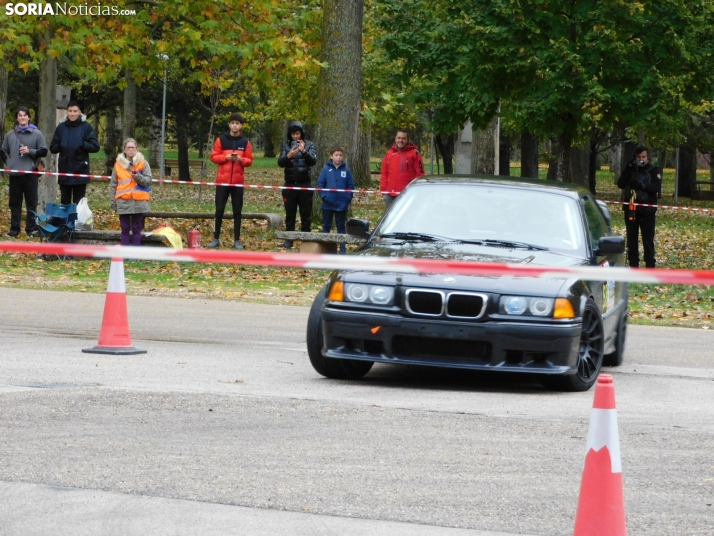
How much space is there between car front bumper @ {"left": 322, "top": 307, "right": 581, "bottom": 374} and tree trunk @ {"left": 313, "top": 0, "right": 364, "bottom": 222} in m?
14.4

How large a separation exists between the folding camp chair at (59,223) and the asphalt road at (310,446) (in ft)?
26.8

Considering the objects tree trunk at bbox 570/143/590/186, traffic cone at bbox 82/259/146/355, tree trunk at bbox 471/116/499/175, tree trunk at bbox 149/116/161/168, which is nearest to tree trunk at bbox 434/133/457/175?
tree trunk at bbox 570/143/590/186

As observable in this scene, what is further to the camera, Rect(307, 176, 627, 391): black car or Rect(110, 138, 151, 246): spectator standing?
Rect(110, 138, 151, 246): spectator standing

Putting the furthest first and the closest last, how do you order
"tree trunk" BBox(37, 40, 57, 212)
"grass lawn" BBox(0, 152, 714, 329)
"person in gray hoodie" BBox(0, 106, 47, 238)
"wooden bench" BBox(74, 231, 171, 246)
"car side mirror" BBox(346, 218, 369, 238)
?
1. "tree trunk" BBox(37, 40, 57, 212)
2. "person in gray hoodie" BBox(0, 106, 47, 238)
3. "wooden bench" BBox(74, 231, 171, 246)
4. "grass lawn" BBox(0, 152, 714, 329)
5. "car side mirror" BBox(346, 218, 369, 238)

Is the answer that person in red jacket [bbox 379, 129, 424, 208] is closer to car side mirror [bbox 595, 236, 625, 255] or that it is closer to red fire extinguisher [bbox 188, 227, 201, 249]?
red fire extinguisher [bbox 188, 227, 201, 249]

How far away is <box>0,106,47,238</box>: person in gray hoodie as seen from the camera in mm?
20750

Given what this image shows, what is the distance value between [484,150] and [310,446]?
1155 inches

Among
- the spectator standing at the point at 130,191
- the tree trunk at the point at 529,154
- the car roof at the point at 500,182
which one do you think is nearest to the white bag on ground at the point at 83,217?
the spectator standing at the point at 130,191

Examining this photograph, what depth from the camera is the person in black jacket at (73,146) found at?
2023cm

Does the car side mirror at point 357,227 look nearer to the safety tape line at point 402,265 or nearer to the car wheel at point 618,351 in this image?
the car wheel at point 618,351

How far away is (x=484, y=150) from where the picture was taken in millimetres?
35688

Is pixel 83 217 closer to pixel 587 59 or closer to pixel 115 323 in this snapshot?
pixel 587 59

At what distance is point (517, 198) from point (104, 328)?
3.24 meters

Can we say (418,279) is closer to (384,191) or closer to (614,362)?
(614,362)
